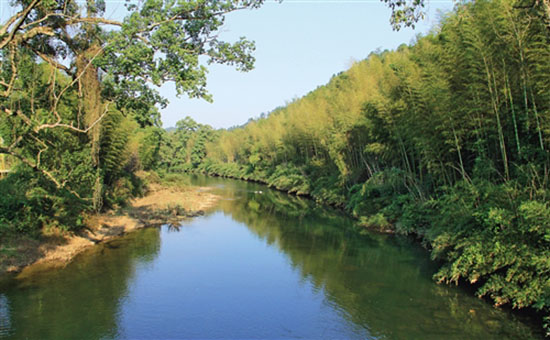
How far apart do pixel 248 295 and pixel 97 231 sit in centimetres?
737

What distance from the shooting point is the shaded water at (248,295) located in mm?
6922

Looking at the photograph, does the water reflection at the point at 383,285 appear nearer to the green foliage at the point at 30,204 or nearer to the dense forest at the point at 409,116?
the dense forest at the point at 409,116

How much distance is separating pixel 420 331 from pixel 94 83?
10.0 m

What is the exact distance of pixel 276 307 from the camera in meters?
8.05

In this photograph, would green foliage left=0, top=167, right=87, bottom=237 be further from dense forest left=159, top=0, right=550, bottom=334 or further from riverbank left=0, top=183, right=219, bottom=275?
dense forest left=159, top=0, right=550, bottom=334

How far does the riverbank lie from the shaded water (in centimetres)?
55

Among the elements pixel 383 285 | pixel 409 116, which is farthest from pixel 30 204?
pixel 409 116

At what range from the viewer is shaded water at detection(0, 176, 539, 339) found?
6.92 meters

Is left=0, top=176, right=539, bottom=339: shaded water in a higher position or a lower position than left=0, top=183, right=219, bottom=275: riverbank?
lower

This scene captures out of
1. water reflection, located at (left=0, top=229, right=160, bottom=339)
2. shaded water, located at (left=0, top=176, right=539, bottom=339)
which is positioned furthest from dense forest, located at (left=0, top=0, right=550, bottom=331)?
water reflection, located at (left=0, top=229, right=160, bottom=339)

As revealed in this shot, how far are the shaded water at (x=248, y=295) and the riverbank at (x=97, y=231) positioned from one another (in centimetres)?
55

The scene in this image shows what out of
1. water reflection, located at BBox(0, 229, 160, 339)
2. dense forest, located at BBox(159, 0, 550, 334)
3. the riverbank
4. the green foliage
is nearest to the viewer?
water reflection, located at BBox(0, 229, 160, 339)

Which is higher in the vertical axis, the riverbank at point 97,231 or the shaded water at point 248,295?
the riverbank at point 97,231

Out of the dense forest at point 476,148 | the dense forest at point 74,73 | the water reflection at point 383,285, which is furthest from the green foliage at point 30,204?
the dense forest at point 476,148
